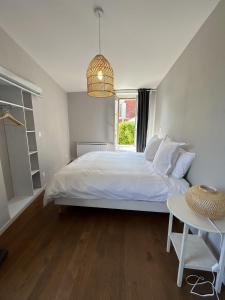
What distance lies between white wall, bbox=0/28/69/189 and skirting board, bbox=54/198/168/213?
4.31 ft

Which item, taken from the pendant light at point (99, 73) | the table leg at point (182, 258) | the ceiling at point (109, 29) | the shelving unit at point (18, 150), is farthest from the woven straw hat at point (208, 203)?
the shelving unit at point (18, 150)

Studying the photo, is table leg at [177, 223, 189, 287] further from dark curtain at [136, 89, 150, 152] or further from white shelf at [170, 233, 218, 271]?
dark curtain at [136, 89, 150, 152]

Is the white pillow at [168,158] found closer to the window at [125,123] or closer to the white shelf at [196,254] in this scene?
the white shelf at [196,254]

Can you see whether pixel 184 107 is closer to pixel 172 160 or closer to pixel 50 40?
pixel 172 160

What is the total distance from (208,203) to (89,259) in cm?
119

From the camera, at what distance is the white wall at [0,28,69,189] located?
213cm

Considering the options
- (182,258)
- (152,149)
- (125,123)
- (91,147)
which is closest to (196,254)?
(182,258)

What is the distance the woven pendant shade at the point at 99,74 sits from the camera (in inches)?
70.4

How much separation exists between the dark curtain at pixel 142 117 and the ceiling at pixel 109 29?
132cm

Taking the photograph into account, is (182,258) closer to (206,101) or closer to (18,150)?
(206,101)

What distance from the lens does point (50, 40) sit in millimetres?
2162

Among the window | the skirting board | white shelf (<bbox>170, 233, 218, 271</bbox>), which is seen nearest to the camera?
white shelf (<bbox>170, 233, 218, 271</bbox>)

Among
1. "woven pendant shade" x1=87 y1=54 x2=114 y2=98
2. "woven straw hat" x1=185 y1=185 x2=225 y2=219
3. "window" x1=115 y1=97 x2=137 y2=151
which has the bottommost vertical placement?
"woven straw hat" x1=185 y1=185 x2=225 y2=219

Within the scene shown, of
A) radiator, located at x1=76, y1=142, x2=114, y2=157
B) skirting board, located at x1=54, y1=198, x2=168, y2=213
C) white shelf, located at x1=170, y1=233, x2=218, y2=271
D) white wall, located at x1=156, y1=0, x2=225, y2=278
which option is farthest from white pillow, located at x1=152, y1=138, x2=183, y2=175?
radiator, located at x1=76, y1=142, x2=114, y2=157
